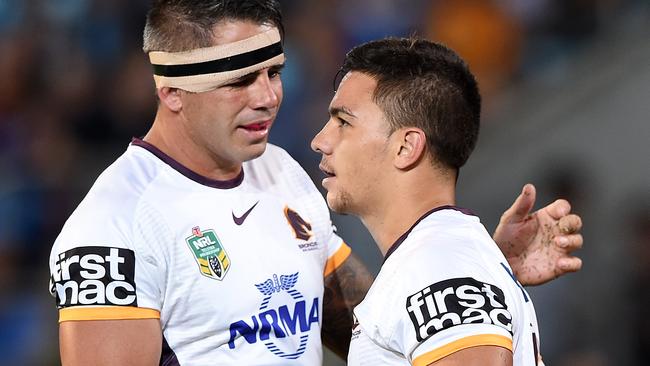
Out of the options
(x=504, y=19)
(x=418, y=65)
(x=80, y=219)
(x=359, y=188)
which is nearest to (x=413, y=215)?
(x=359, y=188)

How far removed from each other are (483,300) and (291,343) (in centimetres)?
105

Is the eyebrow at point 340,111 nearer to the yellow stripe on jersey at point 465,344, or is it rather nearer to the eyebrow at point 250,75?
the eyebrow at point 250,75

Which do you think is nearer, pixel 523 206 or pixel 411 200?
pixel 411 200

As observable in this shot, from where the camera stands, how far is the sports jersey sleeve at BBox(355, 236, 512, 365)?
2820 mm

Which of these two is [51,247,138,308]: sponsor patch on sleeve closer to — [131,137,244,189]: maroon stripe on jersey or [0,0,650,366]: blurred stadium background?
[131,137,244,189]: maroon stripe on jersey

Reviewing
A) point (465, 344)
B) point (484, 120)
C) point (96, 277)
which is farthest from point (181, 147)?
point (484, 120)

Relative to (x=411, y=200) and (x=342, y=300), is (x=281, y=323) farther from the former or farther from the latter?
(x=411, y=200)

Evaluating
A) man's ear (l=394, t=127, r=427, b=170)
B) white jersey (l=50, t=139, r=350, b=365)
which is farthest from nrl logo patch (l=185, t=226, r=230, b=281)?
man's ear (l=394, t=127, r=427, b=170)

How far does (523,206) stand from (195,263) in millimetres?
1129

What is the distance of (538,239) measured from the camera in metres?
3.85

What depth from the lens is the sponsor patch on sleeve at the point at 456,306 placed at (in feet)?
9.29

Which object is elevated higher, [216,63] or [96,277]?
[216,63]

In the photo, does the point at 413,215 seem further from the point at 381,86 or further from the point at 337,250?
the point at 337,250

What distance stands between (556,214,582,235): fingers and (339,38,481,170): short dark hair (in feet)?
1.82
